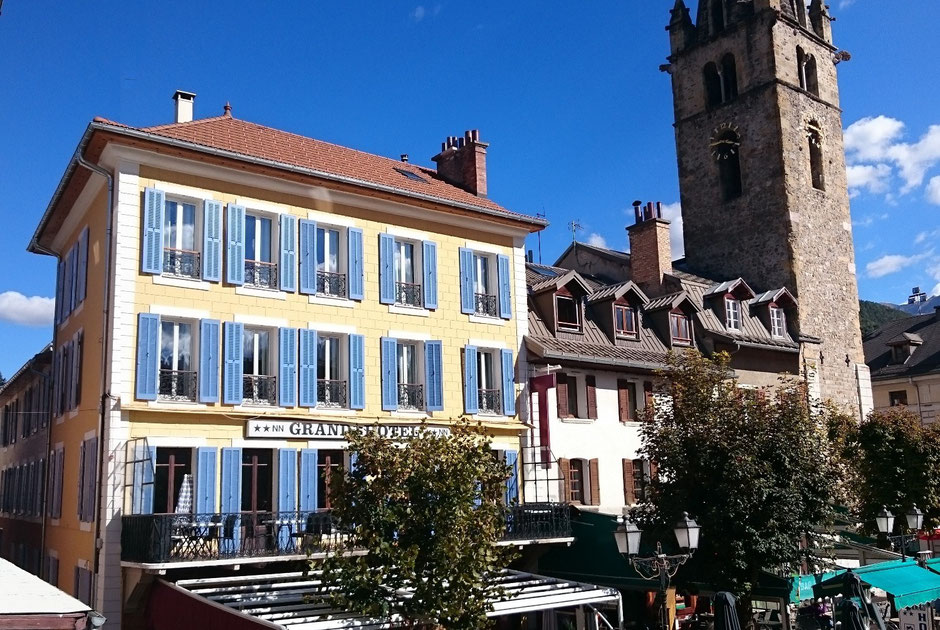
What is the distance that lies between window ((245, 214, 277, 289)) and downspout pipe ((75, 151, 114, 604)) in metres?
2.64

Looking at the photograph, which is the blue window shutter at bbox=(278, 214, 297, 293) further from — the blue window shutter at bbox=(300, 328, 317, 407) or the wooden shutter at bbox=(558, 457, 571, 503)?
the wooden shutter at bbox=(558, 457, 571, 503)

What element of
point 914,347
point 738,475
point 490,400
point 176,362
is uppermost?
point 914,347

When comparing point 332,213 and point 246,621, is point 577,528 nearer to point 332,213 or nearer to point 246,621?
point 332,213

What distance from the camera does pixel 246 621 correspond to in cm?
1185

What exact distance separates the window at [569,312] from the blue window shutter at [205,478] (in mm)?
10891

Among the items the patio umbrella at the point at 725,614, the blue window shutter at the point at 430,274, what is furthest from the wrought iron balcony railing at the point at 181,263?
the patio umbrella at the point at 725,614

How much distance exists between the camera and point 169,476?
17.0 meters

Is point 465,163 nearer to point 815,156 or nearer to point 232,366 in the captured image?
point 232,366

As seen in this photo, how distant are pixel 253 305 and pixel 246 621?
792 centimetres

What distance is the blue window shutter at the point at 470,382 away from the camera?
69.3 feet

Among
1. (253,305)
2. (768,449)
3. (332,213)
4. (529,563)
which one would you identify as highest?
(332,213)

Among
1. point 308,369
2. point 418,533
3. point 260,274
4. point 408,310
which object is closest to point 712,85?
point 408,310

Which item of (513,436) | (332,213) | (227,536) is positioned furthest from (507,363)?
(227,536)

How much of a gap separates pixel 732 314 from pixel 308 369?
16.9 metres
